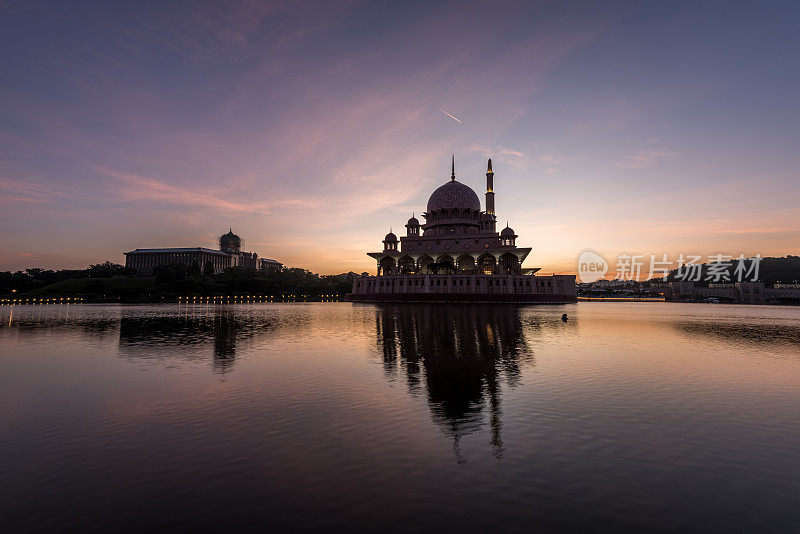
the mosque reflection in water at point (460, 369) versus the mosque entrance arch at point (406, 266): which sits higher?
the mosque entrance arch at point (406, 266)

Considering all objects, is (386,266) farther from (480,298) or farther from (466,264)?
(480,298)

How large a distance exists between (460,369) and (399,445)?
855 cm

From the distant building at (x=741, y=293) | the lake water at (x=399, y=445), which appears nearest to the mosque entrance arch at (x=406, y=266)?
the lake water at (x=399, y=445)

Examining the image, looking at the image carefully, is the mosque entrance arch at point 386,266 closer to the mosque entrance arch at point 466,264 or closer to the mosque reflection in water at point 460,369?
the mosque entrance arch at point 466,264

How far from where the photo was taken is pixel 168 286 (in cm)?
12650

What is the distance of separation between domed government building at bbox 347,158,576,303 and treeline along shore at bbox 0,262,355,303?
1815 centimetres

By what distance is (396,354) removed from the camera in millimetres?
20828

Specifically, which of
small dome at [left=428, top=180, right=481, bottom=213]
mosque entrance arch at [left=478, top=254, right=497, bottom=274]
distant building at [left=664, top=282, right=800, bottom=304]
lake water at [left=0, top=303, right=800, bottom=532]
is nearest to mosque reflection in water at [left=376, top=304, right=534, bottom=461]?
A: lake water at [left=0, top=303, right=800, bottom=532]

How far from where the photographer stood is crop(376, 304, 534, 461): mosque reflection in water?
35.1ft

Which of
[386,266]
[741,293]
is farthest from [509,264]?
[741,293]

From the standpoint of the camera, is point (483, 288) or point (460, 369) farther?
point (483, 288)

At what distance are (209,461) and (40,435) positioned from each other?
5.00m

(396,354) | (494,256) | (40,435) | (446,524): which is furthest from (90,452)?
(494,256)

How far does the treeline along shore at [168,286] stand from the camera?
123562 mm
